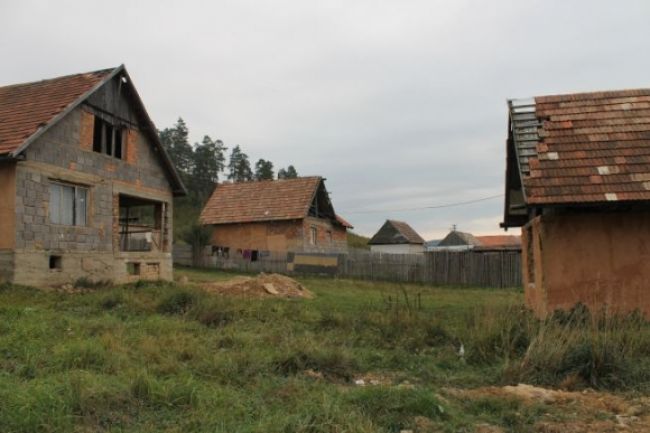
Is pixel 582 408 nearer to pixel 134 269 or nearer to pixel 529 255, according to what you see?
pixel 529 255

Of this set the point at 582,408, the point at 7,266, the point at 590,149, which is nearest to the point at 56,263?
the point at 7,266

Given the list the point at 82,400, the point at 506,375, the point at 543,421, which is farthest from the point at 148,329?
the point at 543,421

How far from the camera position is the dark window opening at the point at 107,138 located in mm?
17750

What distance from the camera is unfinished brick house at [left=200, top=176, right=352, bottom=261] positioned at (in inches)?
1254

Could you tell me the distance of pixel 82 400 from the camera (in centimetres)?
501

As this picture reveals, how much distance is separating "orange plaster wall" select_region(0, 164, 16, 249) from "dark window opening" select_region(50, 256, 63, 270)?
157 centimetres

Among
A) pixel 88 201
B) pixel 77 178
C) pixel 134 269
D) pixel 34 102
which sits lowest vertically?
pixel 134 269

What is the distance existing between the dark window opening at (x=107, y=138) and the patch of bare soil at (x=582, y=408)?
14.9 m

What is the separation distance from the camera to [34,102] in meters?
16.6

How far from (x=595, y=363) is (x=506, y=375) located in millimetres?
1099

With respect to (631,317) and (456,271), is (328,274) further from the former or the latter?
(631,317)

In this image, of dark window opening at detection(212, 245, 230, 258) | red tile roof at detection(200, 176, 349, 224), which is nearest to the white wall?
red tile roof at detection(200, 176, 349, 224)

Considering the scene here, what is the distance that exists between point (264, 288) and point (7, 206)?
7.44 meters

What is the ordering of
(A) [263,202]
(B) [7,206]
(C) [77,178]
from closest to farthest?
1. (B) [7,206]
2. (C) [77,178]
3. (A) [263,202]
